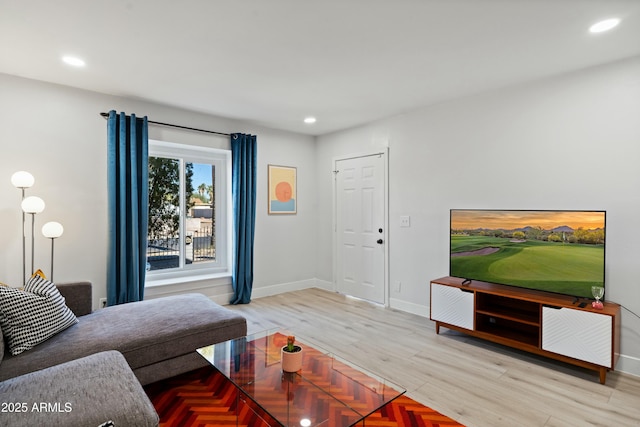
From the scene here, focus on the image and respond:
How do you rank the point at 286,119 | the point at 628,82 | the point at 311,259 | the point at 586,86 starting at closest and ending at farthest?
the point at 628,82 < the point at 586,86 < the point at 286,119 < the point at 311,259

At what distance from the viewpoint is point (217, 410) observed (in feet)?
7.13

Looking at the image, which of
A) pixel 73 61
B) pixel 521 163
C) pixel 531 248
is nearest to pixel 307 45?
pixel 73 61

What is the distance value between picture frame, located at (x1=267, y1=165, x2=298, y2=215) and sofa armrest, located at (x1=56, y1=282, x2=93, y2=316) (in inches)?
103

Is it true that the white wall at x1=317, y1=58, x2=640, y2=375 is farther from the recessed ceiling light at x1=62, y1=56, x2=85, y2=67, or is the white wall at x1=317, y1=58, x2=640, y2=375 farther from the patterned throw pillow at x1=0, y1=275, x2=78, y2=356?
the patterned throw pillow at x1=0, y1=275, x2=78, y2=356

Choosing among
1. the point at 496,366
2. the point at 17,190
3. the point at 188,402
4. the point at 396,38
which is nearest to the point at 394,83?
the point at 396,38

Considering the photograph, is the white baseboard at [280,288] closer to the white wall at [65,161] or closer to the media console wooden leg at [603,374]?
the white wall at [65,161]

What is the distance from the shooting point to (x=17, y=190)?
3115 mm

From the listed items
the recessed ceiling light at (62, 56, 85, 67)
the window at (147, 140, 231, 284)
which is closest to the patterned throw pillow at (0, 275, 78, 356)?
the recessed ceiling light at (62, 56, 85, 67)

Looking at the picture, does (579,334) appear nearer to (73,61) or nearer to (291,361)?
(291,361)

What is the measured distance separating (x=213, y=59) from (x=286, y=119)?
1797 millimetres

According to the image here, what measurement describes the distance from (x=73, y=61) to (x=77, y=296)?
1.90m

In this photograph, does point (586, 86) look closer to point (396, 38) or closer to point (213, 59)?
point (396, 38)

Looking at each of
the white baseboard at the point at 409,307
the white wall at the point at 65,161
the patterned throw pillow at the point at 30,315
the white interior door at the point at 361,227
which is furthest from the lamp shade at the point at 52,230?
the white baseboard at the point at 409,307

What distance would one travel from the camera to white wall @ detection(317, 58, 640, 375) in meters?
2.67
